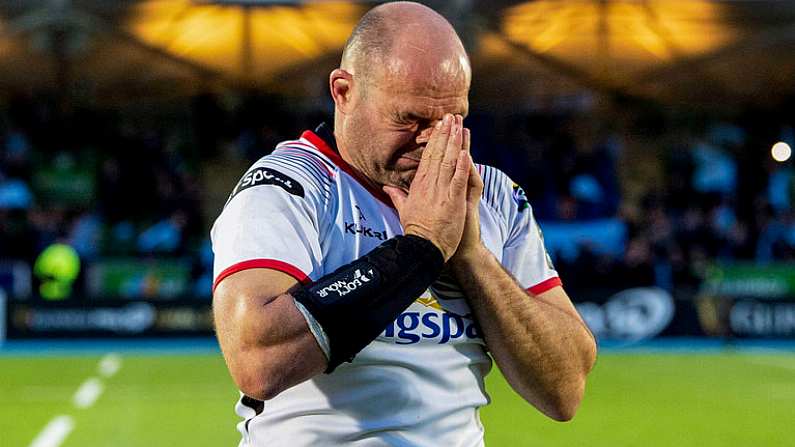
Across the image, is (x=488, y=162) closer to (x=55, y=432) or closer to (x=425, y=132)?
(x=55, y=432)

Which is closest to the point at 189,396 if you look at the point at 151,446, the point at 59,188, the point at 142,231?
the point at 151,446

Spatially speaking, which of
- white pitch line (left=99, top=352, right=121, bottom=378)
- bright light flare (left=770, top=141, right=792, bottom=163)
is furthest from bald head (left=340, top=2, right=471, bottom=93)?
bright light flare (left=770, top=141, right=792, bottom=163)

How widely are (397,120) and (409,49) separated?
0.53 feet

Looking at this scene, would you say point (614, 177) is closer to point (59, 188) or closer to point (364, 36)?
point (59, 188)

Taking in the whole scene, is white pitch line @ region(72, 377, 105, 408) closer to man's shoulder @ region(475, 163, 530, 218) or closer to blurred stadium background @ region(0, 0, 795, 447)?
blurred stadium background @ region(0, 0, 795, 447)

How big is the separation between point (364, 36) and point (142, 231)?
21.1 meters

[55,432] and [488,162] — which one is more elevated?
[55,432]

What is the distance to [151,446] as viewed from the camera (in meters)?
8.96

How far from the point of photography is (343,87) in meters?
2.87

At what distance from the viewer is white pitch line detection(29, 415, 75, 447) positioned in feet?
30.2

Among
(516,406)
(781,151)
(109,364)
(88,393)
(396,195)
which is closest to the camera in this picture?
(396,195)

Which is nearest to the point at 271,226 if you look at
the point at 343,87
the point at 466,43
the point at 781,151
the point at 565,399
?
the point at 343,87

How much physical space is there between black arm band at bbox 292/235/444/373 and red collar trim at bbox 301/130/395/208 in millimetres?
282

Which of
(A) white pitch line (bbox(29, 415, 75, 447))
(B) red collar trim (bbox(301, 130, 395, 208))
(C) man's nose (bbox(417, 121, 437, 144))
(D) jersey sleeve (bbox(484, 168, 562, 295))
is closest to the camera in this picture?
(C) man's nose (bbox(417, 121, 437, 144))
